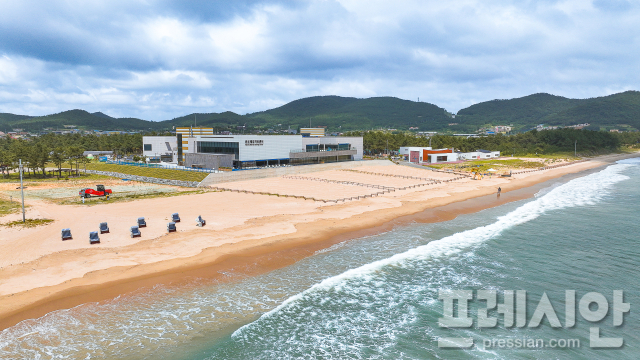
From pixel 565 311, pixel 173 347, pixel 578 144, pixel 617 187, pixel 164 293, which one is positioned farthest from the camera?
pixel 578 144

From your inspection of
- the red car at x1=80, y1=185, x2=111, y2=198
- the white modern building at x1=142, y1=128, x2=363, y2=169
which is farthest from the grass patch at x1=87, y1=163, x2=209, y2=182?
the red car at x1=80, y1=185, x2=111, y2=198

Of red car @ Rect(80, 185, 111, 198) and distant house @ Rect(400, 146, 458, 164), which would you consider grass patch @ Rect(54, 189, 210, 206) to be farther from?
distant house @ Rect(400, 146, 458, 164)

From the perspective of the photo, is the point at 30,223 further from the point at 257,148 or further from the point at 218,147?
the point at 257,148

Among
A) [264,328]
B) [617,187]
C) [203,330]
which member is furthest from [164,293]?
[617,187]

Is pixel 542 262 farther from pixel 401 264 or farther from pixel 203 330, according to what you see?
pixel 203 330

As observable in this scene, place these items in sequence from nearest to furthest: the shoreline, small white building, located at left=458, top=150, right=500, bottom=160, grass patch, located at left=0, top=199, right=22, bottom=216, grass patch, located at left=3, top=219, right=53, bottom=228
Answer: the shoreline, grass patch, located at left=3, top=219, right=53, bottom=228, grass patch, located at left=0, top=199, right=22, bottom=216, small white building, located at left=458, top=150, right=500, bottom=160

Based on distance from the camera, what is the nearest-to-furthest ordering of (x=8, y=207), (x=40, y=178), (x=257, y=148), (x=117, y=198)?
(x=8, y=207)
(x=117, y=198)
(x=40, y=178)
(x=257, y=148)

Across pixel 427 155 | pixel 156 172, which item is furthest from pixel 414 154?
pixel 156 172
